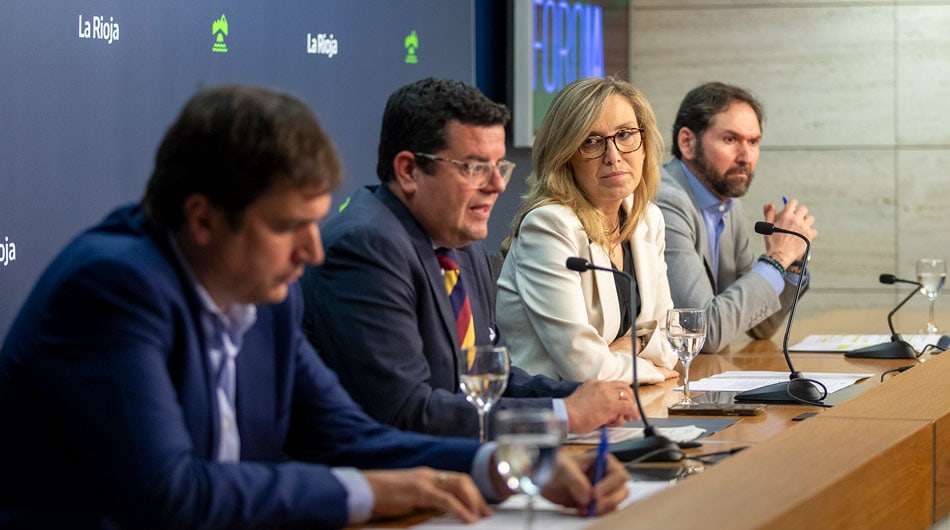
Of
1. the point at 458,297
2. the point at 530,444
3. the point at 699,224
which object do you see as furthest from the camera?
the point at 699,224

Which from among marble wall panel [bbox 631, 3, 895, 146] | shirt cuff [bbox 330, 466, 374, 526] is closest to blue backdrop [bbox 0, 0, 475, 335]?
shirt cuff [bbox 330, 466, 374, 526]

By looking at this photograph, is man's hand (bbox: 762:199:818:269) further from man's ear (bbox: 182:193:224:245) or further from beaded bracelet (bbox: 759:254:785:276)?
man's ear (bbox: 182:193:224:245)

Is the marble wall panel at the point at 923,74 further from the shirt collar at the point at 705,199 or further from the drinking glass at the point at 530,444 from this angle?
the drinking glass at the point at 530,444

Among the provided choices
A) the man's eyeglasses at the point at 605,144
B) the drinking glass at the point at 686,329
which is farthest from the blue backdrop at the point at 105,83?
the man's eyeglasses at the point at 605,144

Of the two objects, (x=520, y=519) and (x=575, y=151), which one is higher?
(x=575, y=151)

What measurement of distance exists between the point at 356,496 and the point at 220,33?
2.24 metres

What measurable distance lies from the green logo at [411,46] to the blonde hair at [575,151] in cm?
139

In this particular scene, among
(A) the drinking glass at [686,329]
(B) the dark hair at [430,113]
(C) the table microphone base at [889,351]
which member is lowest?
(C) the table microphone base at [889,351]

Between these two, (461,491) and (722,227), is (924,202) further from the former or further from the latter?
(461,491)

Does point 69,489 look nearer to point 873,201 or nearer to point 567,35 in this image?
point 567,35

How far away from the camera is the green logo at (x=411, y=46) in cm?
482

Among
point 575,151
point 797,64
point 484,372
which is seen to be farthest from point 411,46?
point 484,372

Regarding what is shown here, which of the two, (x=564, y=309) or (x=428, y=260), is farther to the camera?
(x=564, y=309)

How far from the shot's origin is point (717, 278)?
446 cm
